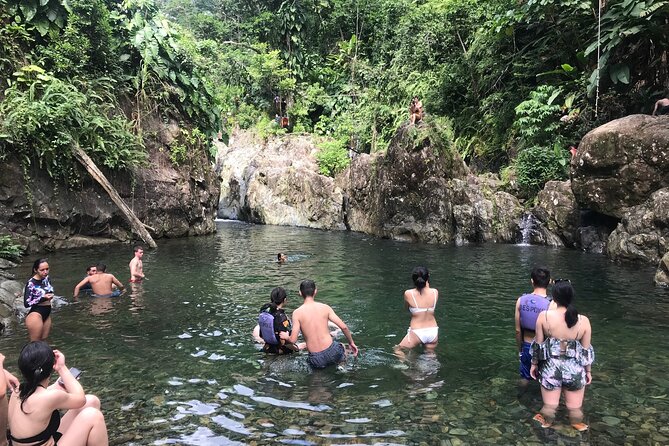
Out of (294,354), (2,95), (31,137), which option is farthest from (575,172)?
(2,95)

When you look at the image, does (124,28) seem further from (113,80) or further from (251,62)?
(251,62)

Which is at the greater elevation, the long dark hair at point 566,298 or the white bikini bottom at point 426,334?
the long dark hair at point 566,298

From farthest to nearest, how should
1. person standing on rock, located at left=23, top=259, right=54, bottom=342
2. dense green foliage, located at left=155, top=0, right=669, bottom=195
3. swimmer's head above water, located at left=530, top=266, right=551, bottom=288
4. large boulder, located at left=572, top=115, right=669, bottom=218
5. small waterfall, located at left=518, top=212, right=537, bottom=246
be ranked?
1. small waterfall, located at left=518, top=212, right=537, bottom=246
2. dense green foliage, located at left=155, top=0, right=669, bottom=195
3. large boulder, located at left=572, top=115, right=669, bottom=218
4. person standing on rock, located at left=23, top=259, right=54, bottom=342
5. swimmer's head above water, located at left=530, top=266, right=551, bottom=288

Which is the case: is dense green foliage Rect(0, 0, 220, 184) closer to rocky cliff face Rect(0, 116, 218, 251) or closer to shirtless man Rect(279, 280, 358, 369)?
rocky cliff face Rect(0, 116, 218, 251)

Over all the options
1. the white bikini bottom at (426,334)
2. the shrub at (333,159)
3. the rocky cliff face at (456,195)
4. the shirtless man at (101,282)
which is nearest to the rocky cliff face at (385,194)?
the rocky cliff face at (456,195)

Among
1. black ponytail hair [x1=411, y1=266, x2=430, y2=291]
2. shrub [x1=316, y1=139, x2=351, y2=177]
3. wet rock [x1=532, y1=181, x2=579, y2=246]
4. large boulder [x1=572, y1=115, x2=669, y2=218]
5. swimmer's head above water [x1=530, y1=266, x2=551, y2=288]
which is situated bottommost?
black ponytail hair [x1=411, y1=266, x2=430, y2=291]

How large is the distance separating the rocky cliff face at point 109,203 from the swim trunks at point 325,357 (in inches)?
567

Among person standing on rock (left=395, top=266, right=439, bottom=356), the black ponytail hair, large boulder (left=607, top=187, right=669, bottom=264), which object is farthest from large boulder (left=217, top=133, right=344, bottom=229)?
the black ponytail hair

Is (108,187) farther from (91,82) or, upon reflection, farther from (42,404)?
(42,404)

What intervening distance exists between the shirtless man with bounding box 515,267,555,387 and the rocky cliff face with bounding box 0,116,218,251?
1686 cm

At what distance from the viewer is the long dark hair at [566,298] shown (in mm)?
4949

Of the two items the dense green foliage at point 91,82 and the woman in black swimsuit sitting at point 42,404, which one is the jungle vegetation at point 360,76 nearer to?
the dense green foliage at point 91,82

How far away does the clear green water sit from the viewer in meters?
5.19

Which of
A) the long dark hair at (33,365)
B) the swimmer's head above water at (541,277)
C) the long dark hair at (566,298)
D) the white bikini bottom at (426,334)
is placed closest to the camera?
the long dark hair at (33,365)
